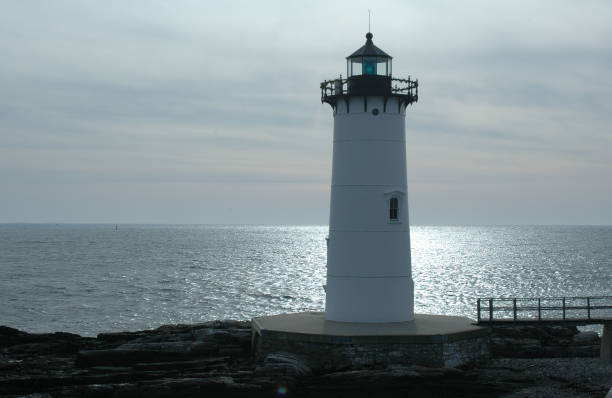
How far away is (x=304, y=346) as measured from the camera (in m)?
22.5

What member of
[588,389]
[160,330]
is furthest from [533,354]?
[160,330]

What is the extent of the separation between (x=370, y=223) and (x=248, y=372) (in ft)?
20.9

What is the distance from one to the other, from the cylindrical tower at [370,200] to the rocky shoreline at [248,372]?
339 centimetres

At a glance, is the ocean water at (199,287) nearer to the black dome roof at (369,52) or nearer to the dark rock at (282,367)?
the dark rock at (282,367)

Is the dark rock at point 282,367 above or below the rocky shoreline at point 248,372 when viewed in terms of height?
above

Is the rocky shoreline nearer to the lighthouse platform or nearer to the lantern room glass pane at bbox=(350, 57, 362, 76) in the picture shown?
the lighthouse platform

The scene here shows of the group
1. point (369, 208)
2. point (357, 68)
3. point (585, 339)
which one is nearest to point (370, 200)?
point (369, 208)

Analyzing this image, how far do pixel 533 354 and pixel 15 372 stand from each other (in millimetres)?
16327

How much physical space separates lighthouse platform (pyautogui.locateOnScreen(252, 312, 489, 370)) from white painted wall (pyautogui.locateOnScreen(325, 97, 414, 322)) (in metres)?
1.22

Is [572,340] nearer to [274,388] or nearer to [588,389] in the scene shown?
[588,389]

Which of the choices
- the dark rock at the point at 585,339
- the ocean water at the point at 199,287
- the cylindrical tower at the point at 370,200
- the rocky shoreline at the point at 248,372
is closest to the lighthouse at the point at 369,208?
the cylindrical tower at the point at 370,200

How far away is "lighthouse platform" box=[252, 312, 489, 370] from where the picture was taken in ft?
72.4

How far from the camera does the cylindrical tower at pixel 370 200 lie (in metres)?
24.9

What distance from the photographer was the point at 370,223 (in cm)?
2491
